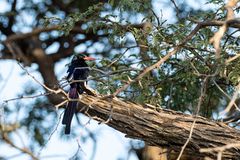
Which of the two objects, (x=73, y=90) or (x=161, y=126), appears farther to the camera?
(x=73, y=90)

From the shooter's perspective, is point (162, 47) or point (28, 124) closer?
point (162, 47)

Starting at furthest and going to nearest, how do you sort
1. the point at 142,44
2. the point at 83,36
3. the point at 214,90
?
the point at 83,36, the point at 214,90, the point at 142,44

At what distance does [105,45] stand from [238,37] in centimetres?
207

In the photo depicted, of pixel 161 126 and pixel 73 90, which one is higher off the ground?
pixel 73 90

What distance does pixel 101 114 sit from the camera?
3.47 meters

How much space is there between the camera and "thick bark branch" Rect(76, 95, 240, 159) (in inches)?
137

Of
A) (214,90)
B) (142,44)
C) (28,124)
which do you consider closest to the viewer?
(142,44)

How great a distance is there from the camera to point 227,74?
153 inches

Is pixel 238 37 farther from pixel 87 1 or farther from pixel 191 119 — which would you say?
pixel 87 1

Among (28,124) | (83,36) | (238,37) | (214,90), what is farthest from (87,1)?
(238,37)

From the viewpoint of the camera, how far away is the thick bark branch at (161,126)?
11.4ft

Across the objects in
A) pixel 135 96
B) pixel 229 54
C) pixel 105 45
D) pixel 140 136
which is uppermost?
pixel 105 45

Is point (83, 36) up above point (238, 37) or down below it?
above

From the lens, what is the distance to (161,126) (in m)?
3.51
